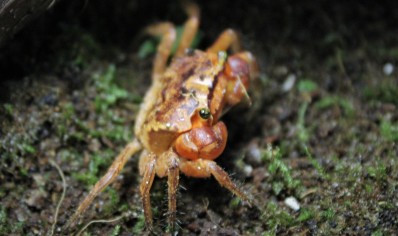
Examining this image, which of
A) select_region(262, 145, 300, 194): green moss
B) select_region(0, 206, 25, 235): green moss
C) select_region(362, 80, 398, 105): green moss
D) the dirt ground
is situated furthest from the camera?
select_region(362, 80, 398, 105): green moss

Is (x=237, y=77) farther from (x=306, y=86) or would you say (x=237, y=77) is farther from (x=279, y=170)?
(x=306, y=86)

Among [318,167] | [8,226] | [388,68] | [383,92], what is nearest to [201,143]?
[318,167]

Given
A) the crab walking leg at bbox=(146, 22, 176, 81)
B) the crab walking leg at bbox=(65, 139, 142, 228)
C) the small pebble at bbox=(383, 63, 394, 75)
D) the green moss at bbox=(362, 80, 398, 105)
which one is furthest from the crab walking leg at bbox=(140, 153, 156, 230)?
the small pebble at bbox=(383, 63, 394, 75)

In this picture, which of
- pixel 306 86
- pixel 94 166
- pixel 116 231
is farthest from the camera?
pixel 306 86

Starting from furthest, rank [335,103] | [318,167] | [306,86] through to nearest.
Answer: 1. [306,86]
2. [335,103]
3. [318,167]

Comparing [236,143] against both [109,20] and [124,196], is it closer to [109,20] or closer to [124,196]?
[124,196]

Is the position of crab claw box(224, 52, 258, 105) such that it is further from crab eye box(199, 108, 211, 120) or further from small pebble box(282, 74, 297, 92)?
small pebble box(282, 74, 297, 92)

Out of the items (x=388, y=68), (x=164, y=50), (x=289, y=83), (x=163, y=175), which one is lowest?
(x=388, y=68)
